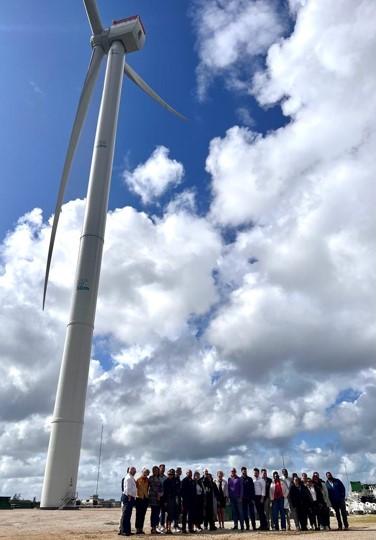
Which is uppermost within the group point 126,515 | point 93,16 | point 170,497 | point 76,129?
point 93,16

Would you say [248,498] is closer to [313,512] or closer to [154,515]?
[313,512]

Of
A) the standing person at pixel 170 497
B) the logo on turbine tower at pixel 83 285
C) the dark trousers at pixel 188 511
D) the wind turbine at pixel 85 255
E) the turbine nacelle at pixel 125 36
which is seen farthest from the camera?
the turbine nacelle at pixel 125 36

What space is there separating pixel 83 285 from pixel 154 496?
16182 millimetres

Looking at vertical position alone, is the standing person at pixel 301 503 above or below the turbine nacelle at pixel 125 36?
below

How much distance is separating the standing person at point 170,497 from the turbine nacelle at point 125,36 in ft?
124

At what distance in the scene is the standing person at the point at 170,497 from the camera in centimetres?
1656

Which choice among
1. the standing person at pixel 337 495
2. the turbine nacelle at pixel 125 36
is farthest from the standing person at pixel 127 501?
the turbine nacelle at pixel 125 36

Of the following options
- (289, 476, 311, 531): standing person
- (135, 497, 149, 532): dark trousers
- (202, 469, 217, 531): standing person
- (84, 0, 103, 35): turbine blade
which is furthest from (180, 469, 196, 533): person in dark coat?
(84, 0, 103, 35): turbine blade

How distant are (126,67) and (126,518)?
39843 millimetres

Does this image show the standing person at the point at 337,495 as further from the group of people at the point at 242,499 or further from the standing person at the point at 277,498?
the standing person at the point at 277,498

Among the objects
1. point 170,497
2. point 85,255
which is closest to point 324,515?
point 170,497

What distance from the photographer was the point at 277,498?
18.4 meters

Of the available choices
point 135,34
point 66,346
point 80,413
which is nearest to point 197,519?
point 80,413

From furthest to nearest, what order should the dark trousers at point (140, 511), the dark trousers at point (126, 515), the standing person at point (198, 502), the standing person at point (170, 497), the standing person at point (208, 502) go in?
the standing person at point (208, 502) → the standing person at point (198, 502) → the standing person at point (170, 497) → the dark trousers at point (140, 511) → the dark trousers at point (126, 515)
